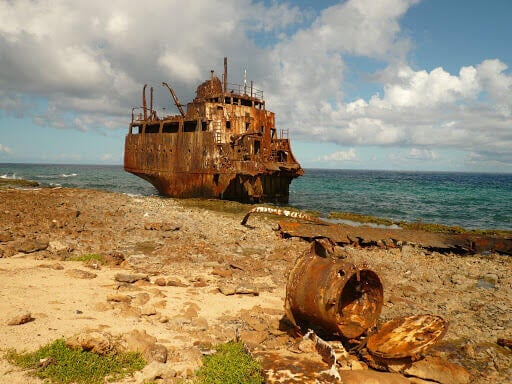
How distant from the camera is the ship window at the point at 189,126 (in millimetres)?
27111

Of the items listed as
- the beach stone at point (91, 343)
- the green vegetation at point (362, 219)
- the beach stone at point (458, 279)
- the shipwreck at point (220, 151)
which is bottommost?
the green vegetation at point (362, 219)

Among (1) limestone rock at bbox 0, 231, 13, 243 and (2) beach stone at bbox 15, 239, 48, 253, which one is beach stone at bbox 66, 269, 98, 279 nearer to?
(2) beach stone at bbox 15, 239, 48, 253

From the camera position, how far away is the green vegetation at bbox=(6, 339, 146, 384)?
4.00 metres

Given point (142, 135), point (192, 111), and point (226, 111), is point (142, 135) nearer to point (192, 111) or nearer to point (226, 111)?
point (192, 111)

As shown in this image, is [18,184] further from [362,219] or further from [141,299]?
[141,299]

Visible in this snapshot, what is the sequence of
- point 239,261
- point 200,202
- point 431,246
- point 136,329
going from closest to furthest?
point 136,329 → point 239,261 → point 431,246 → point 200,202

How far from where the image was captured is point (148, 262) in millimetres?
9422

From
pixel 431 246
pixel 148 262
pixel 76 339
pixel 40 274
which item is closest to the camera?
pixel 76 339

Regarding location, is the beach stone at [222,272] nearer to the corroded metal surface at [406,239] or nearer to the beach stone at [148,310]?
the beach stone at [148,310]

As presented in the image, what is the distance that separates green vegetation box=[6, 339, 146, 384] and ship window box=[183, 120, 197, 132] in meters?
23.7

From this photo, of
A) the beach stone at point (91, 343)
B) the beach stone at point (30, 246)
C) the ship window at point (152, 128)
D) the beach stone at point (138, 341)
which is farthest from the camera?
the ship window at point (152, 128)

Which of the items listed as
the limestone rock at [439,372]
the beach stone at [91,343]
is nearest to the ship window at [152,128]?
the beach stone at [91,343]

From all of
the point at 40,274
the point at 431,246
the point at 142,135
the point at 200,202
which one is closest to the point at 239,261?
the point at 40,274

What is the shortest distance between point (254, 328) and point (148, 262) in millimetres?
4573
